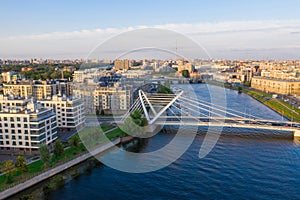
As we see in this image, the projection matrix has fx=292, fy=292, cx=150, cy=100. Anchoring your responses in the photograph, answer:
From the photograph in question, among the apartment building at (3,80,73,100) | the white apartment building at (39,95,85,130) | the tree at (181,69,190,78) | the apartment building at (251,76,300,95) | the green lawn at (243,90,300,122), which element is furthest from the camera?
the tree at (181,69,190,78)

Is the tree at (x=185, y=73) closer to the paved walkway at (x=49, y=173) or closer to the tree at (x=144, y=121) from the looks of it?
the tree at (x=144, y=121)

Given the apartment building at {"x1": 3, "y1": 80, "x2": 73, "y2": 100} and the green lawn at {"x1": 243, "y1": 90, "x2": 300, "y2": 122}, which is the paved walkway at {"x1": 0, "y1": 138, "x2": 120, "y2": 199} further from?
the green lawn at {"x1": 243, "y1": 90, "x2": 300, "y2": 122}

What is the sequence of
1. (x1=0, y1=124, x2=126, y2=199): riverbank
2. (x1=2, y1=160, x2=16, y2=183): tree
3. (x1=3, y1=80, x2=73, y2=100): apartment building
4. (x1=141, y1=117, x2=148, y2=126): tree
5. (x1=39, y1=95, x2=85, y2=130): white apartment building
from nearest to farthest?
(x1=2, y1=160, x2=16, y2=183): tree < (x1=0, y1=124, x2=126, y2=199): riverbank < (x1=141, y1=117, x2=148, y2=126): tree < (x1=39, y1=95, x2=85, y2=130): white apartment building < (x1=3, y1=80, x2=73, y2=100): apartment building

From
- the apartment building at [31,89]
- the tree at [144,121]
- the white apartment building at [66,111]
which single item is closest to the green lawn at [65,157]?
the tree at [144,121]

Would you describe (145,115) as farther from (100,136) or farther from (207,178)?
(207,178)

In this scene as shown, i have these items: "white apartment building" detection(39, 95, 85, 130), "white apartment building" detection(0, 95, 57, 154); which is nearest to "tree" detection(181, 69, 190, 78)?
"white apartment building" detection(39, 95, 85, 130)

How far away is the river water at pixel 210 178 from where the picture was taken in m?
4.55

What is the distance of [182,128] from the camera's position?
831cm

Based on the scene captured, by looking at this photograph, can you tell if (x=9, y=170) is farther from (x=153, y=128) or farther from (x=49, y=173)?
(x=153, y=128)

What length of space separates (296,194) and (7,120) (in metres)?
5.68

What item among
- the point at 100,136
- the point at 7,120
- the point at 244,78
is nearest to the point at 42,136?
the point at 7,120

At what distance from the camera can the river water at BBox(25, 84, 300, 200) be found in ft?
14.9

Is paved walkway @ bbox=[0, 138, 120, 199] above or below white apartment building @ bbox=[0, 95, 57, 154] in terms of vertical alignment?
below

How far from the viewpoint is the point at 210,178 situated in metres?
5.02
